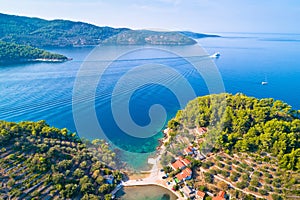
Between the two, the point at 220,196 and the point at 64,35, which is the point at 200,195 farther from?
the point at 64,35

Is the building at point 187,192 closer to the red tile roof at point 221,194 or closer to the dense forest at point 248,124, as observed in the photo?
the red tile roof at point 221,194

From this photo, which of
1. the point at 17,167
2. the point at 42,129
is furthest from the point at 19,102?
the point at 17,167

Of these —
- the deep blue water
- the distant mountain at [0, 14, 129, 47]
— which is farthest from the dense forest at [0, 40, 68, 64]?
the distant mountain at [0, 14, 129, 47]

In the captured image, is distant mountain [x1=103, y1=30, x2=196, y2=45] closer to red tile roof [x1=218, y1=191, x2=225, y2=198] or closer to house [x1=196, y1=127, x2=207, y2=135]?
house [x1=196, y1=127, x2=207, y2=135]

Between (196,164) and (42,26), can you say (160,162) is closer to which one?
(196,164)

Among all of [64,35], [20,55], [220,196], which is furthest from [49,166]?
[64,35]

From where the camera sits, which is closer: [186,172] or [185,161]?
[186,172]
